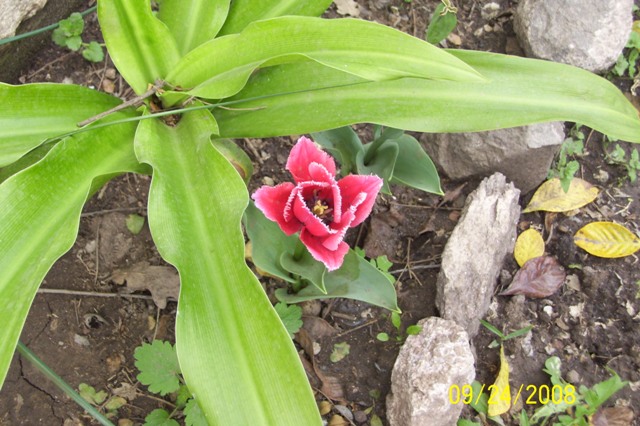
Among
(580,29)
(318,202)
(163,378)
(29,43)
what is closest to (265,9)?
(318,202)

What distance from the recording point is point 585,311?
166 cm

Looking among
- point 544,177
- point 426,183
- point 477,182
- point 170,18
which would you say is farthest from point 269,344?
point 544,177

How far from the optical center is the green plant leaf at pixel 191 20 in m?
1.27

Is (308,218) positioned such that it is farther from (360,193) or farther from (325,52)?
(325,52)

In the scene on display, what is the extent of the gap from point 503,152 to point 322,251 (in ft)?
2.81

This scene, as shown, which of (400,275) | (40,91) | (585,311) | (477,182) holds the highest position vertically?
(40,91)

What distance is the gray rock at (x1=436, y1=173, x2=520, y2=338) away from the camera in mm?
1537

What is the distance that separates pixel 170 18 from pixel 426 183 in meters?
0.72


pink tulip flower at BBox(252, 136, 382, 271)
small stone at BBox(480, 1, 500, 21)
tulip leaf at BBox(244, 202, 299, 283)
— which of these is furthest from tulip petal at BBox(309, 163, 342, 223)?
small stone at BBox(480, 1, 500, 21)

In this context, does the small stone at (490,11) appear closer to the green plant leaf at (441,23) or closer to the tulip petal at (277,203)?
the green plant leaf at (441,23)

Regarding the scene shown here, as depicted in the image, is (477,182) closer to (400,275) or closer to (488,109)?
(400,275)

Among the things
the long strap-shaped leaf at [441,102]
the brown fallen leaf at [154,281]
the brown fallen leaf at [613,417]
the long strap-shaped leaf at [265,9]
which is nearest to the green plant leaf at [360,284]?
the long strap-shaped leaf at [441,102]

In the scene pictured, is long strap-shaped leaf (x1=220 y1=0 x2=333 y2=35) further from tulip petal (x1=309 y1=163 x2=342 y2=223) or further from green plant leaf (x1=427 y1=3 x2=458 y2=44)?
tulip petal (x1=309 y1=163 x2=342 y2=223)

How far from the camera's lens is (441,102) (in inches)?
48.8
